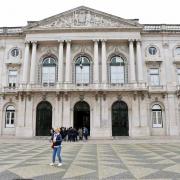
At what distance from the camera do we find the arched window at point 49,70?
117ft

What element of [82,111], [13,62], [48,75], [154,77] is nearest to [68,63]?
[48,75]

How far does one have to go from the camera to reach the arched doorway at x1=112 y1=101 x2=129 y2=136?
110ft

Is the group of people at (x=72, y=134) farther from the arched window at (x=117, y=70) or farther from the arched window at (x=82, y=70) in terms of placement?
the arched window at (x=117, y=70)

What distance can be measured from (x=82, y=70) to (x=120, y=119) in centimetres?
874

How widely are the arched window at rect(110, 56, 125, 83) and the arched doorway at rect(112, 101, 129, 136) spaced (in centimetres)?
351

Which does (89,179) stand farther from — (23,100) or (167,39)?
(167,39)

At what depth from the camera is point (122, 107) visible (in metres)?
33.8

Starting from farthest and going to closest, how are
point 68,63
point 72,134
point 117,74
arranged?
point 117,74, point 68,63, point 72,134

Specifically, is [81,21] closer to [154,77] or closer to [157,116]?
[154,77]

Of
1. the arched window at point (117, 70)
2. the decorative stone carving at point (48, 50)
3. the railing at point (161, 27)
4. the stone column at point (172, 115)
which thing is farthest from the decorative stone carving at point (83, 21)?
the stone column at point (172, 115)

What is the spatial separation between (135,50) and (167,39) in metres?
5.21

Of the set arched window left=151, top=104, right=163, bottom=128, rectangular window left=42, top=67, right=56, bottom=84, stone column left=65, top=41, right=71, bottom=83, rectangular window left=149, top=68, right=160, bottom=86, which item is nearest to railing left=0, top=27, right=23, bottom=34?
rectangular window left=42, top=67, right=56, bottom=84

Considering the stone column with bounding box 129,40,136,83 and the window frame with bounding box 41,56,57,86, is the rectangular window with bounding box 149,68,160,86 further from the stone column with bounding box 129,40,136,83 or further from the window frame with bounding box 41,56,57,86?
the window frame with bounding box 41,56,57,86

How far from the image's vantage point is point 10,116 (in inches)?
1378
